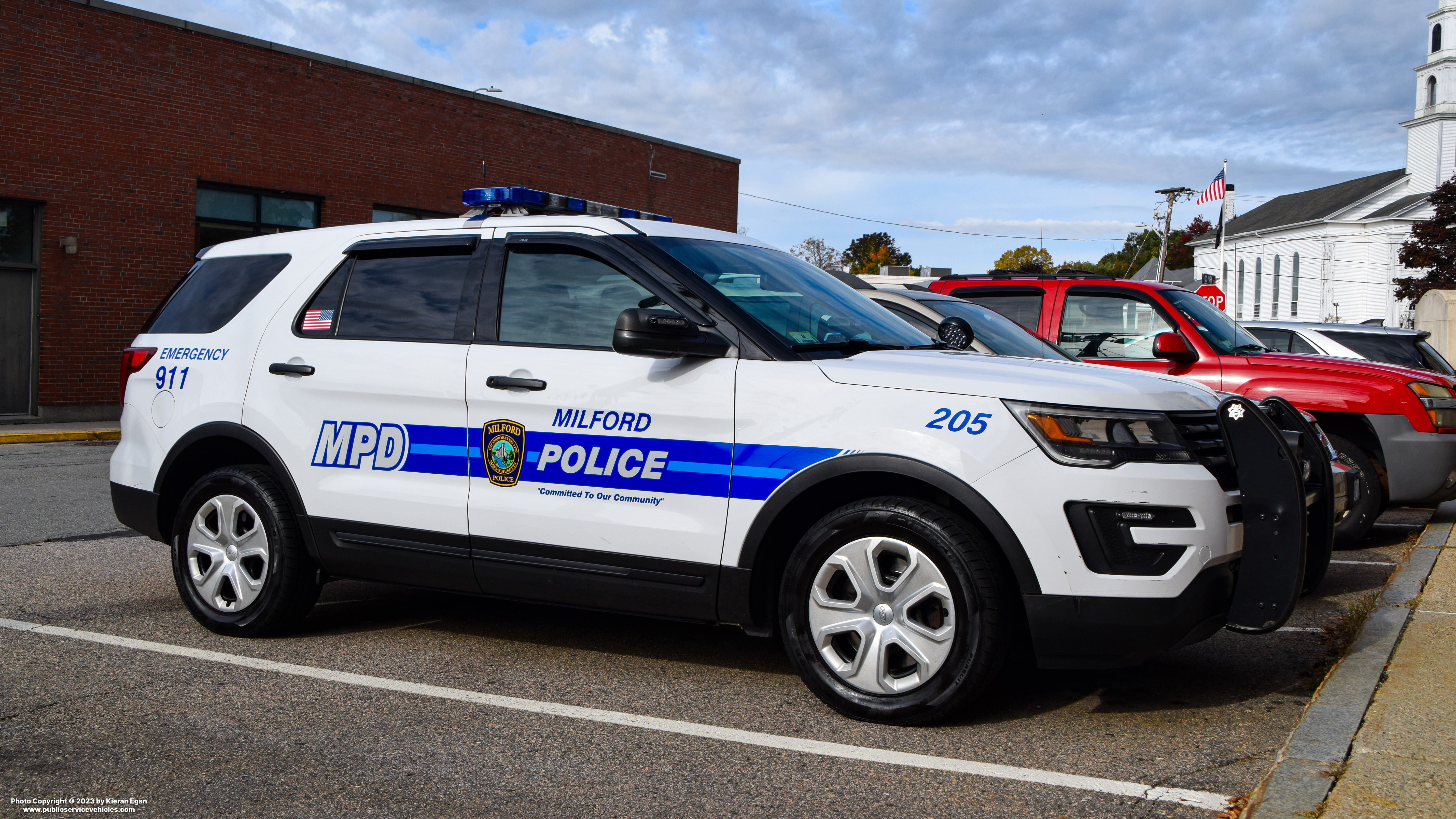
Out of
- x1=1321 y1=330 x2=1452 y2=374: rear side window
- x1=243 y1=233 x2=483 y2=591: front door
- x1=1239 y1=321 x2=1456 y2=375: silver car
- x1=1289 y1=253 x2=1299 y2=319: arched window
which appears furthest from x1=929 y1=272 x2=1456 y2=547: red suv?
x1=1289 y1=253 x2=1299 y2=319: arched window

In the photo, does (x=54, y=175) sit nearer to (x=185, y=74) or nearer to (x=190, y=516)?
(x=185, y=74)

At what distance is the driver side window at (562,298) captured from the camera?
4.65 meters

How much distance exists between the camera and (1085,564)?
3812mm

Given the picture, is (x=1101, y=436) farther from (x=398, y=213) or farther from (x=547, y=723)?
(x=398, y=213)

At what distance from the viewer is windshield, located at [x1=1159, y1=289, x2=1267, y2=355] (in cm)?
830

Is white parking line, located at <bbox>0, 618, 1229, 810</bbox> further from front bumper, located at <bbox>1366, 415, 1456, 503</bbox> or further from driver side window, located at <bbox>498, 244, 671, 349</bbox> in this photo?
front bumper, located at <bbox>1366, 415, 1456, 503</bbox>

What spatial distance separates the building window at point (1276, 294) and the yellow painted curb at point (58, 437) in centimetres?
8107

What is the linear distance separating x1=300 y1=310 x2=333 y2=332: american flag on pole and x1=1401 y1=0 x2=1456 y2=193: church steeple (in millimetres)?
86574

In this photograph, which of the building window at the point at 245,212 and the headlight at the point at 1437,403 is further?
the building window at the point at 245,212

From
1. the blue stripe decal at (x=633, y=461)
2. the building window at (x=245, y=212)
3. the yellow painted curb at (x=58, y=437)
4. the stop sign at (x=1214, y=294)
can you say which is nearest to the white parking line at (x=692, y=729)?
the blue stripe decal at (x=633, y=461)

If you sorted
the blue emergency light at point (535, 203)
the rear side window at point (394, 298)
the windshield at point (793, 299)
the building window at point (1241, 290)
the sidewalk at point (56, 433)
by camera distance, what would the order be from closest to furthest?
1. the windshield at point (793, 299)
2. the rear side window at point (394, 298)
3. the blue emergency light at point (535, 203)
4. the sidewalk at point (56, 433)
5. the building window at point (1241, 290)

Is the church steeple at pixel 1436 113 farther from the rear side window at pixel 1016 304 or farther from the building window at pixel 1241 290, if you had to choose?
the rear side window at pixel 1016 304

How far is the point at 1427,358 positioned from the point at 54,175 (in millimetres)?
19076

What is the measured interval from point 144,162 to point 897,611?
63.1 feet
